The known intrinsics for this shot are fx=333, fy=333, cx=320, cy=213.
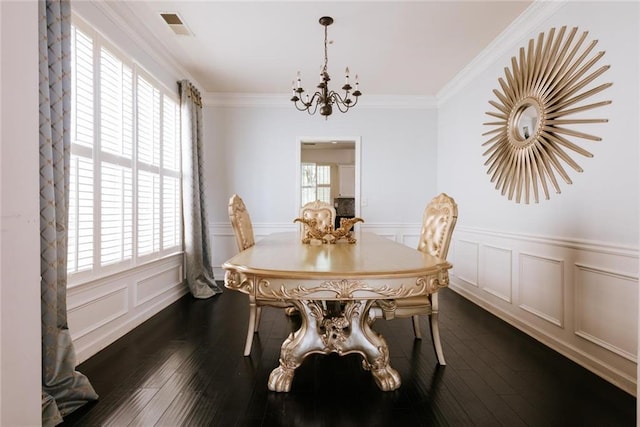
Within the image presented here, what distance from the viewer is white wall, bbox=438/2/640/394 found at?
1929mm

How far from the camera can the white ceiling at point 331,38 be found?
2.70m

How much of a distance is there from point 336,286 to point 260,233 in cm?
357

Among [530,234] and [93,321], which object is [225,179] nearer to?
[93,321]

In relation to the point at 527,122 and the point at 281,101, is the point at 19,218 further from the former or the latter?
the point at 281,101

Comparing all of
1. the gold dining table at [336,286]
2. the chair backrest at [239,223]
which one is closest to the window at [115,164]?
the chair backrest at [239,223]

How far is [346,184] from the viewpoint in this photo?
28.6ft

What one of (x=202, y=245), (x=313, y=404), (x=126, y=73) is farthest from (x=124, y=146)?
(x=313, y=404)

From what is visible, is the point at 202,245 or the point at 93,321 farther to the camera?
the point at 202,245

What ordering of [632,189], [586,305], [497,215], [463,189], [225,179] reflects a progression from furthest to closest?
[225,179]
[463,189]
[497,215]
[586,305]
[632,189]

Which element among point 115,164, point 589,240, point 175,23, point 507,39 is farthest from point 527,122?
point 115,164

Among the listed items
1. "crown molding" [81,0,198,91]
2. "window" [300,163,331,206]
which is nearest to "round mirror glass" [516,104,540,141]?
"crown molding" [81,0,198,91]

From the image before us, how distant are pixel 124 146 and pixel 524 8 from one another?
3.50 m

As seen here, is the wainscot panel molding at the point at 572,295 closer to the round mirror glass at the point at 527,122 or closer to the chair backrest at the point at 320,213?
the round mirror glass at the point at 527,122

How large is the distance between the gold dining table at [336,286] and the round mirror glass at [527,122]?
1594mm
